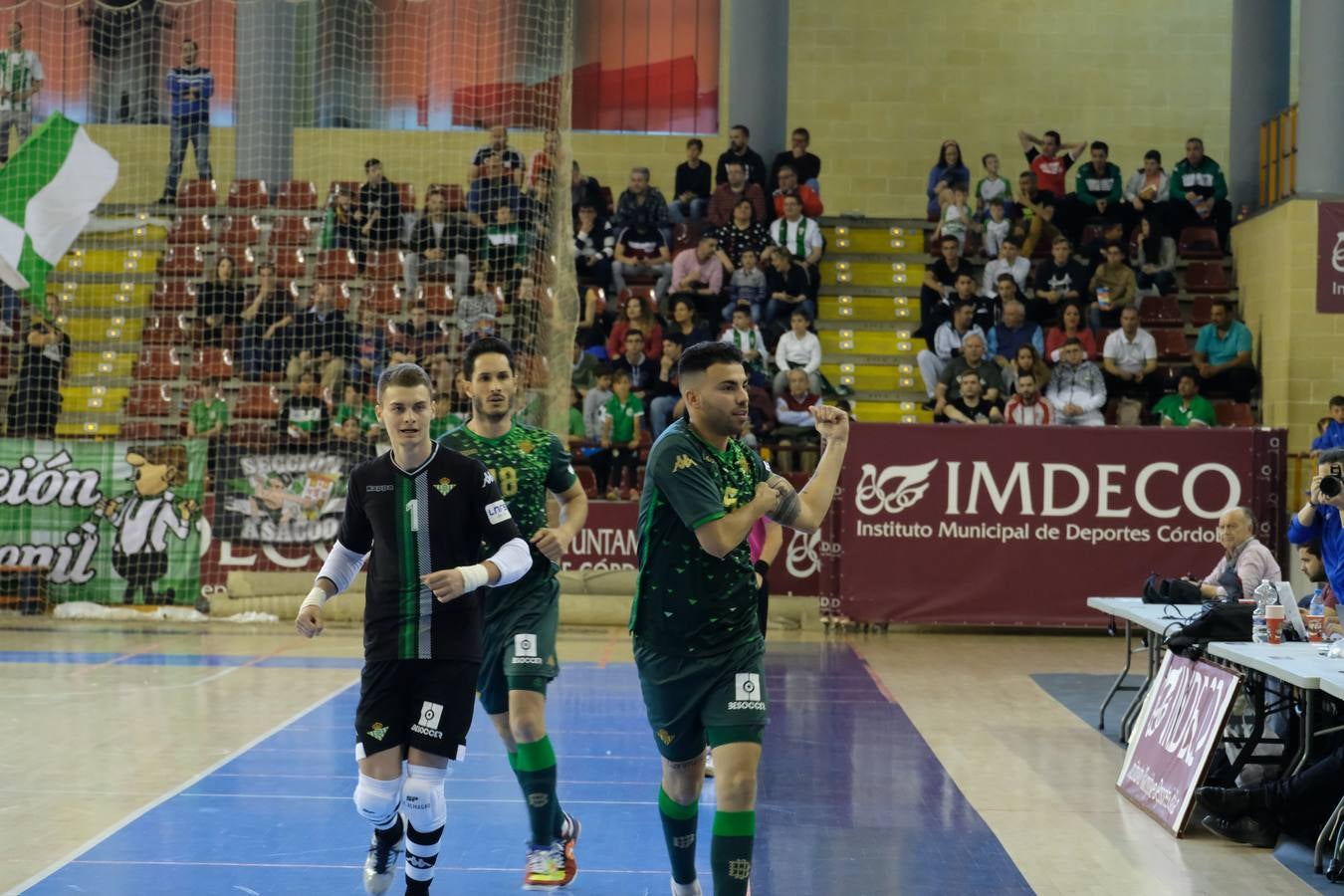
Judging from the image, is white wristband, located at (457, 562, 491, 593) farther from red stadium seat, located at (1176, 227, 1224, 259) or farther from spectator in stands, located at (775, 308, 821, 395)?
red stadium seat, located at (1176, 227, 1224, 259)

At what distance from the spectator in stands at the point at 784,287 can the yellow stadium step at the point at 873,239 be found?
10.00 feet

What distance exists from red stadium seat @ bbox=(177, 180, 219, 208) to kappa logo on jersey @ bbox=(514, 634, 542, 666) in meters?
15.5

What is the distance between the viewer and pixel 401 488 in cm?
570

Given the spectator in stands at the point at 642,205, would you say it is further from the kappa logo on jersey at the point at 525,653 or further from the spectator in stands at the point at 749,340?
the kappa logo on jersey at the point at 525,653

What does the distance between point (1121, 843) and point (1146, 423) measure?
1152 centimetres

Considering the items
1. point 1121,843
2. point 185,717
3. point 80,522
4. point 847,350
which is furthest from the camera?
point 847,350

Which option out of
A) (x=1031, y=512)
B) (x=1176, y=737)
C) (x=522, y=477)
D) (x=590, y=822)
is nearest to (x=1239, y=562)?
(x=1176, y=737)

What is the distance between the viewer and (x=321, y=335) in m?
18.1

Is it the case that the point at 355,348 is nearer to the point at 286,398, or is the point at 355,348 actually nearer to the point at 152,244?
the point at 286,398

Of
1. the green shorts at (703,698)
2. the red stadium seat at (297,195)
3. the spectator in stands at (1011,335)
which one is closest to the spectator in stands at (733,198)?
the spectator in stands at (1011,335)

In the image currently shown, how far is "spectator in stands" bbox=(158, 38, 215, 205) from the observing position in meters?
19.9

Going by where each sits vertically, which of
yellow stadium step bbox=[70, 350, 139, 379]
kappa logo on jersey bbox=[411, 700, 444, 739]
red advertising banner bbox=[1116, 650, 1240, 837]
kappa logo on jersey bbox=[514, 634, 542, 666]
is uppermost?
yellow stadium step bbox=[70, 350, 139, 379]

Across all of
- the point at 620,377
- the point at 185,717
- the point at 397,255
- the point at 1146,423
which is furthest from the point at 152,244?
Result: the point at 1146,423

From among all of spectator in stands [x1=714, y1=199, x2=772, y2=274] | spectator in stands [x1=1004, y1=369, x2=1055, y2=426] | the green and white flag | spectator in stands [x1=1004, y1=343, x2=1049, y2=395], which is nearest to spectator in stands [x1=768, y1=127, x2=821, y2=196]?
spectator in stands [x1=714, y1=199, x2=772, y2=274]
